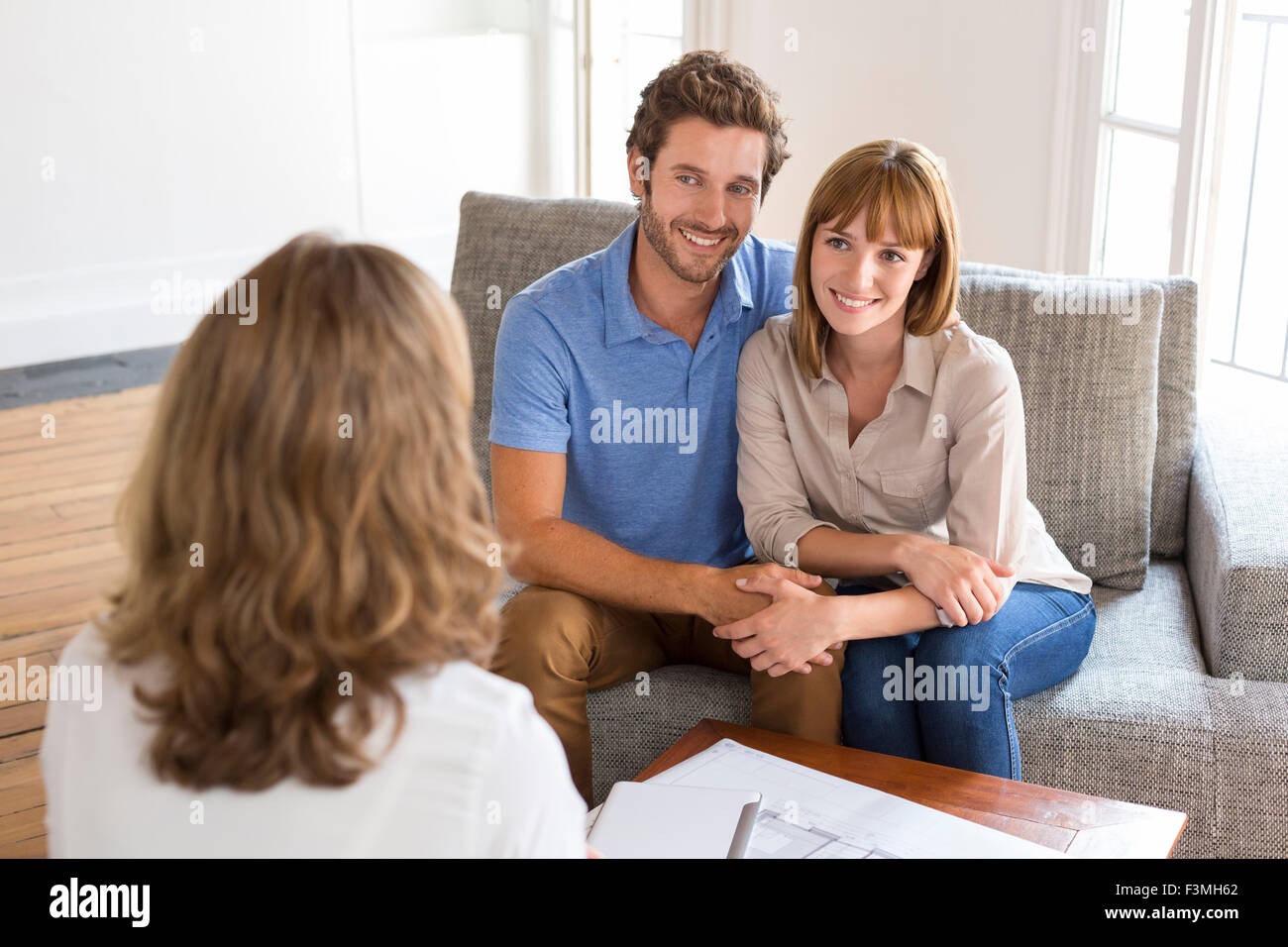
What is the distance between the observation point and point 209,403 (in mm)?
756

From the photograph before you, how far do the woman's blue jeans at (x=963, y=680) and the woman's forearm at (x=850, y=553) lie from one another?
10cm

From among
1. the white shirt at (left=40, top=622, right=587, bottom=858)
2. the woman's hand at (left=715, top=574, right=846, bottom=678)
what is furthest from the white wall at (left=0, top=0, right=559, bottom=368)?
the white shirt at (left=40, top=622, right=587, bottom=858)

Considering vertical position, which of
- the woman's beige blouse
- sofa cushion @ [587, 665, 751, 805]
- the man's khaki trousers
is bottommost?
sofa cushion @ [587, 665, 751, 805]

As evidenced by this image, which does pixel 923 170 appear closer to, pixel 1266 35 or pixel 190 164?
pixel 1266 35

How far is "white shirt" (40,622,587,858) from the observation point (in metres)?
0.76

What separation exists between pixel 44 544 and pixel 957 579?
2.33 m

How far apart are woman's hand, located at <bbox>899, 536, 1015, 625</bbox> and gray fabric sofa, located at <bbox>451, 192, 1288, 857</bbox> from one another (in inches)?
6.4

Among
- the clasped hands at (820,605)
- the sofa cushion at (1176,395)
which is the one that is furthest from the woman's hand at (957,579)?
the sofa cushion at (1176,395)

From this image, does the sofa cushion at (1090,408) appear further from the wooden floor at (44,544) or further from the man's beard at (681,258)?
the wooden floor at (44,544)

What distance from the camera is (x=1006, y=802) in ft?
4.30

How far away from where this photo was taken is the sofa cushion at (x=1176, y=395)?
2.03m

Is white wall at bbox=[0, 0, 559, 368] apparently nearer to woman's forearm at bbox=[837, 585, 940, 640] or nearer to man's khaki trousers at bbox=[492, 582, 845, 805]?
man's khaki trousers at bbox=[492, 582, 845, 805]
